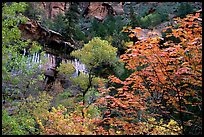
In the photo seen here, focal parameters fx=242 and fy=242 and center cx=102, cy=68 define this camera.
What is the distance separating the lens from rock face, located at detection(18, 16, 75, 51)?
878 inches

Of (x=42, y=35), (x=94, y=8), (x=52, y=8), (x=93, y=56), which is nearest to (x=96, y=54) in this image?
(x=93, y=56)

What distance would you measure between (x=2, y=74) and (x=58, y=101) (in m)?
9.93

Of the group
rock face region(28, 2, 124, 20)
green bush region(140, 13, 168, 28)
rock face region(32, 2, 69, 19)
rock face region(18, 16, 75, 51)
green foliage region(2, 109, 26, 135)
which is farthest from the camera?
rock face region(28, 2, 124, 20)

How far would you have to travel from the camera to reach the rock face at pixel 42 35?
73.2 ft

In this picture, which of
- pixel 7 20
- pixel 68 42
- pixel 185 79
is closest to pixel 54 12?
pixel 68 42

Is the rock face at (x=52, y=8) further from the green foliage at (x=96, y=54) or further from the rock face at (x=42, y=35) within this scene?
the green foliage at (x=96, y=54)

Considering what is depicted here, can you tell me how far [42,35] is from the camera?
23.6m

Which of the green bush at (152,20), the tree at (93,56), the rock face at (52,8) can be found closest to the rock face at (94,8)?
the rock face at (52,8)

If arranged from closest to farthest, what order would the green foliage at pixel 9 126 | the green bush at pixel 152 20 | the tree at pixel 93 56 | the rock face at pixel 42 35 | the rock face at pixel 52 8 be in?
the green foliage at pixel 9 126 → the tree at pixel 93 56 → the rock face at pixel 42 35 → the green bush at pixel 152 20 → the rock face at pixel 52 8

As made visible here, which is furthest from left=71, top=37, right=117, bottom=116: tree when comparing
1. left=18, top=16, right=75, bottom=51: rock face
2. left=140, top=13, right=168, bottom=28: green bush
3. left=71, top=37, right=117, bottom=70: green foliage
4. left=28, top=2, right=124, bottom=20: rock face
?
left=28, top=2, right=124, bottom=20: rock face

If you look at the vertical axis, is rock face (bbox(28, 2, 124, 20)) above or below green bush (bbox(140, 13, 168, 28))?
above

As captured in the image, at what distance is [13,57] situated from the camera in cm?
591

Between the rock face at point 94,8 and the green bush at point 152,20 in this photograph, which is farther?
the rock face at point 94,8

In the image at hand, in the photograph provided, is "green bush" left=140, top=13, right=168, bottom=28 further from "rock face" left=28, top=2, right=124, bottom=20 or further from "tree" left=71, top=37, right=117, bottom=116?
"tree" left=71, top=37, right=117, bottom=116
